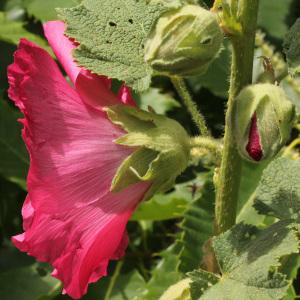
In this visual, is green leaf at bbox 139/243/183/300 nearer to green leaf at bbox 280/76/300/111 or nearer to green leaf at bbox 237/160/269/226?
green leaf at bbox 237/160/269/226

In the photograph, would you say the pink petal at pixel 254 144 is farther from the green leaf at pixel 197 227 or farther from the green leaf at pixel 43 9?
the green leaf at pixel 43 9

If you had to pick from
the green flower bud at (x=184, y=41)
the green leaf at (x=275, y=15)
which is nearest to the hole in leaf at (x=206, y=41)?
the green flower bud at (x=184, y=41)

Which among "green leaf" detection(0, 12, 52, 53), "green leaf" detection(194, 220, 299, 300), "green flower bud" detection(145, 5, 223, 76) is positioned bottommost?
"green leaf" detection(0, 12, 52, 53)

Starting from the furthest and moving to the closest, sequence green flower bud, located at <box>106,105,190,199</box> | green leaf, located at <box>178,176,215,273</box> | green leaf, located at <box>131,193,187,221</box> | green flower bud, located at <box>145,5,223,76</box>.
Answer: green leaf, located at <box>131,193,187,221</box> < green leaf, located at <box>178,176,215,273</box> < green flower bud, located at <box>106,105,190,199</box> < green flower bud, located at <box>145,5,223,76</box>

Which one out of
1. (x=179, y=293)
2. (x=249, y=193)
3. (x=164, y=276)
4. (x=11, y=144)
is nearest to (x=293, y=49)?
(x=179, y=293)

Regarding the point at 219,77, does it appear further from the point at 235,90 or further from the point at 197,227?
the point at 235,90

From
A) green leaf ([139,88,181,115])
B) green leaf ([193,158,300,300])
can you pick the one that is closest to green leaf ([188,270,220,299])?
green leaf ([193,158,300,300])

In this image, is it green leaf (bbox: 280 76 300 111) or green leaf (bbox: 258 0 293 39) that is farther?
green leaf (bbox: 258 0 293 39)

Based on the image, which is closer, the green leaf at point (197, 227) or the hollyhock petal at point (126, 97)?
the hollyhock petal at point (126, 97)
